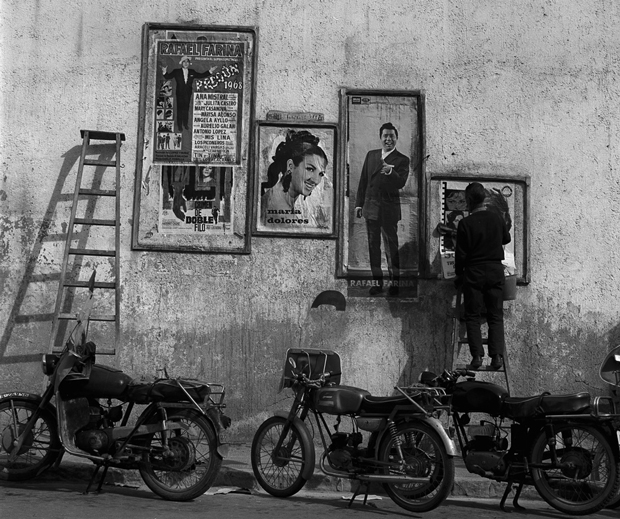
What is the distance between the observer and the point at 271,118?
29.2 ft

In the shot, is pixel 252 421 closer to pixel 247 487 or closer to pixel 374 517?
pixel 247 487

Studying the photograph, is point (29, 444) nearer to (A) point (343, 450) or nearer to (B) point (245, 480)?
(B) point (245, 480)

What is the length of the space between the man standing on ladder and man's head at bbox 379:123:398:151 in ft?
3.30

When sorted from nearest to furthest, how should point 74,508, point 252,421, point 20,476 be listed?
point 74,508
point 20,476
point 252,421

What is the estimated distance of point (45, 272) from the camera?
883cm

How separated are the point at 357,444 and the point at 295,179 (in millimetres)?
3056

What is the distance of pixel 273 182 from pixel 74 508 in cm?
380

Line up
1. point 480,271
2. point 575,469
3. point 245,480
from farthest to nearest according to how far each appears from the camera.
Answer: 1. point 480,271
2. point 245,480
3. point 575,469

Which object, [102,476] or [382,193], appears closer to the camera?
[102,476]

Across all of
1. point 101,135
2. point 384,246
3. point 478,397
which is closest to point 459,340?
point 384,246

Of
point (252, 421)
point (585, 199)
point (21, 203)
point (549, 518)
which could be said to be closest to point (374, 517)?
point (549, 518)

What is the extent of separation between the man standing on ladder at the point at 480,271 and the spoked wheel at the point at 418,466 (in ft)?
6.02

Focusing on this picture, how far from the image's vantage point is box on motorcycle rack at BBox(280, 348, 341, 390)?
6.95m

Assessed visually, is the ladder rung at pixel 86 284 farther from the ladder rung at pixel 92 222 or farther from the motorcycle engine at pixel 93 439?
the motorcycle engine at pixel 93 439
